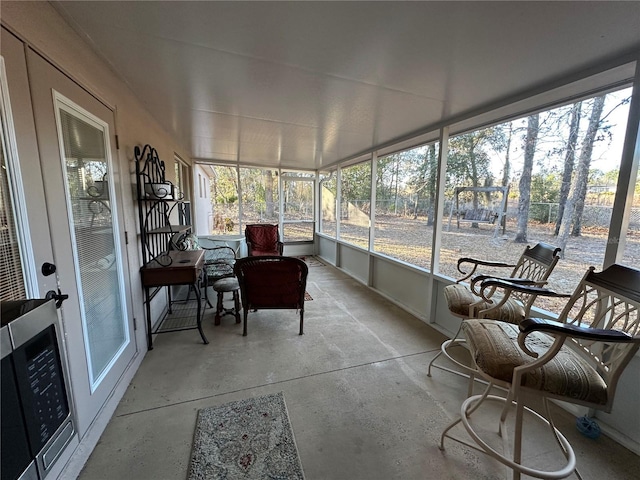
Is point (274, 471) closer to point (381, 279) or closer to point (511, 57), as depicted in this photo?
point (511, 57)

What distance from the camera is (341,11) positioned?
1.19 m

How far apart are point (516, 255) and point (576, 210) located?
580 mm

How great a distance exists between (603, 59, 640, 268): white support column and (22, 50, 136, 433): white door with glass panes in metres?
3.12

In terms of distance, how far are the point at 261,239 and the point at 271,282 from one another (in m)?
2.57

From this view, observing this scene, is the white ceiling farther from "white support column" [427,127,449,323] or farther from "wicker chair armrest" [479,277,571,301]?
"wicker chair armrest" [479,277,571,301]

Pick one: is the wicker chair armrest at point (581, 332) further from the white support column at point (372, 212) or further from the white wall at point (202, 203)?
the white wall at point (202, 203)

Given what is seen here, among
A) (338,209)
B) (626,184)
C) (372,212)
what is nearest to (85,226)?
(626,184)

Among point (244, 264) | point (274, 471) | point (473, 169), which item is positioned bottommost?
point (274, 471)

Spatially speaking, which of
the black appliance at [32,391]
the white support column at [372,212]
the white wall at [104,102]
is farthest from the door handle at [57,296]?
the white support column at [372,212]

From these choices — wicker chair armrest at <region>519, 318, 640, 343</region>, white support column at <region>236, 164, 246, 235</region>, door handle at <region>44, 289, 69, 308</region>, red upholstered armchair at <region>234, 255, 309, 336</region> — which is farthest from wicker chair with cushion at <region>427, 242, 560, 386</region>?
white support column at <region>236, 164, 246, 235</region>

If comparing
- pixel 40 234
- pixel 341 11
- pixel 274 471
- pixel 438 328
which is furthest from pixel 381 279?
pixel 40 234

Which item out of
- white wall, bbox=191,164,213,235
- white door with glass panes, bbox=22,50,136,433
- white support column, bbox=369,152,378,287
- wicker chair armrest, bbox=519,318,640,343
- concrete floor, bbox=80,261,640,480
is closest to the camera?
wicker chair armrest, bbox=519,318,640,343

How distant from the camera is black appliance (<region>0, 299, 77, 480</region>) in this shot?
599 millimetres

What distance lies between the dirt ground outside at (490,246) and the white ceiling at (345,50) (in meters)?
1.14
